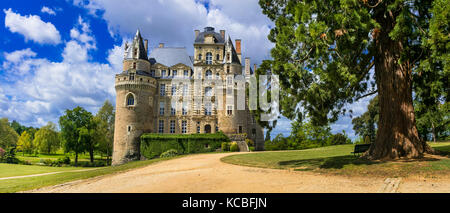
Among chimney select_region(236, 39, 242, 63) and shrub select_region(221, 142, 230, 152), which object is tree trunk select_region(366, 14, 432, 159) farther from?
chimney select_region(236, 39, 242, 63)

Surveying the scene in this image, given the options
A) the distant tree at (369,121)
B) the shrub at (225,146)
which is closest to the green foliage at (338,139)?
the distant tree at (369,121)

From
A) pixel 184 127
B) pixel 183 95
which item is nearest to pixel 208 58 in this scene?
pixel 183 95

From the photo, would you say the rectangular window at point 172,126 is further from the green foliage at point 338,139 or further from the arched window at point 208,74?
the green foliage at point 338,139

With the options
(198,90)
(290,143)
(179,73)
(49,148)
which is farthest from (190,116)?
(49,148)

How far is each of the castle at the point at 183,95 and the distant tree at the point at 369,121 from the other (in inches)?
727

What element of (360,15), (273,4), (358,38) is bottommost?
(358,38)

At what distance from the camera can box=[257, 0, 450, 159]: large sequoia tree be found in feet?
31.9

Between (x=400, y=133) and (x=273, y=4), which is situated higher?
(x=273, y=4)

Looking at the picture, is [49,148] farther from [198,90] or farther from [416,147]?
[416,147]

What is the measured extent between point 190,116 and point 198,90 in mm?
4108

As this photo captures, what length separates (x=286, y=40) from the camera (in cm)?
1113

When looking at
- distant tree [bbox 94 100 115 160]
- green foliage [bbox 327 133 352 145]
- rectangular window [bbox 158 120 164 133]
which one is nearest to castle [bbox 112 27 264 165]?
rectangular window [bbox 158 120 164 133]

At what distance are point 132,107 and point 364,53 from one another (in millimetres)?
30427

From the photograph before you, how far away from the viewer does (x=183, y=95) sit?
3994cm
